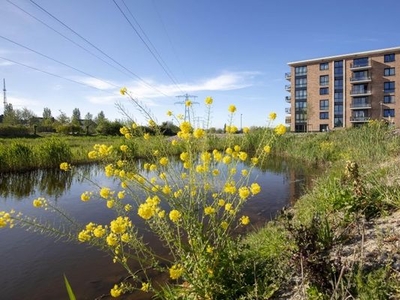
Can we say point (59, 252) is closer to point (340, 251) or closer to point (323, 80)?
point (340, 251)

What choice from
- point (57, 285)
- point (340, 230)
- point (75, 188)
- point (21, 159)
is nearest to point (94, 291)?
point (57, 285)

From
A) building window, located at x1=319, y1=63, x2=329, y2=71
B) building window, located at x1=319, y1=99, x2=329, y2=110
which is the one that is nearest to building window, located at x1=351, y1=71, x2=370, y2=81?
building window, located at x1=319, y1=63, x2=329, y2=71

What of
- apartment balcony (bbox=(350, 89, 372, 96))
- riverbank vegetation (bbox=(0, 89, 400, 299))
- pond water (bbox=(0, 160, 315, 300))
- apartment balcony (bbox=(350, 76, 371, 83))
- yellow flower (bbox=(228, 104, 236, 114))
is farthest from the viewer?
apartment balcony (bbox=(350, 89, 372, 96))

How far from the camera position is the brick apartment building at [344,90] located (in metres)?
39.1

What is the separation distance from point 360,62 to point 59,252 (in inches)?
1889

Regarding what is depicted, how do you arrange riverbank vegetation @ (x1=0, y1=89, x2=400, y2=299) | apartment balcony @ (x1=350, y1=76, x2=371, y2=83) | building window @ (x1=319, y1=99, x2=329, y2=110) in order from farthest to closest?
building window @ (x1=319, y1=99, x2=329, y2=110) < apartment balcony @ (x1=350, y1=76, x2=371, y2=83) < riverbank vegetation @ (x1=0, y1=89, x2=400, y2=299)

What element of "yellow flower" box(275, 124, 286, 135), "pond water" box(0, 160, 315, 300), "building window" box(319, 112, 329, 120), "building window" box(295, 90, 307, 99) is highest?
"building window" box(295, 90, 307, 99)

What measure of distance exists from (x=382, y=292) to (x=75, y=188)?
944 centimetres

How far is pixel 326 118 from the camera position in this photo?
4356 cm

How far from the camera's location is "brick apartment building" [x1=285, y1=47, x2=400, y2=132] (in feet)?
128

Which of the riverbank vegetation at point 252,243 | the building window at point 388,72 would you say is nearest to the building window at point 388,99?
the building window at point 388,72

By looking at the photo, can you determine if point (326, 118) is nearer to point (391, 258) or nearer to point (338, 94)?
point (338, 94)

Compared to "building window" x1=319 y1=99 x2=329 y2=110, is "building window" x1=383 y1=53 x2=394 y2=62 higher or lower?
"building window" x1=383 y1=53 x2=394 y2=62

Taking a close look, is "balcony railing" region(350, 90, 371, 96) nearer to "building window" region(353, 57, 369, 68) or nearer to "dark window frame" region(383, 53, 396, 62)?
"building window" region(353, 57, 369, 68)
